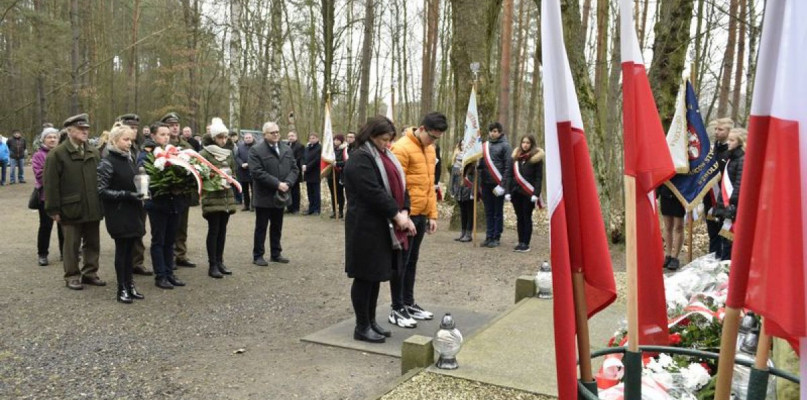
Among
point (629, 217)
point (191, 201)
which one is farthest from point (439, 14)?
point (629, 217)

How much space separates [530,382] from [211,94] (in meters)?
33.0

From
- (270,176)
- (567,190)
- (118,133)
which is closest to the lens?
(567,190)

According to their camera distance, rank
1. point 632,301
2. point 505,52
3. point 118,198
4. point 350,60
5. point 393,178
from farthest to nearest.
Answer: point 350,60
point 505,52
point 118,198
point 393,178
point 632,301

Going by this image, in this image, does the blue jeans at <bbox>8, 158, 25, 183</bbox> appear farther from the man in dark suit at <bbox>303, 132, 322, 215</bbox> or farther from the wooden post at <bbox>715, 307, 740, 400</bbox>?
the wooden post at <bbox>715, 307, 740, 400</bbox>

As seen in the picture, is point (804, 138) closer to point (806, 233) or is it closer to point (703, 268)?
point (806, 233)

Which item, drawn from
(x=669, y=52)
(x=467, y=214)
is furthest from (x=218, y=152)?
(x=669, y=52)

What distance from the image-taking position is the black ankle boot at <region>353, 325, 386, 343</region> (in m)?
5.93

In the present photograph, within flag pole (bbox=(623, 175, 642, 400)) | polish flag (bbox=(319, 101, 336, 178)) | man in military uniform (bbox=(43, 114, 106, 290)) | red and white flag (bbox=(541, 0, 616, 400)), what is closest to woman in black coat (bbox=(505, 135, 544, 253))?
polish flag (bbox=(319, 101, 336, 178))

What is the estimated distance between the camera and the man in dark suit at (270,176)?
29.4 ft

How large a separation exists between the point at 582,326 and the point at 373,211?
3698mm

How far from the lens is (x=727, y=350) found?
1673mm

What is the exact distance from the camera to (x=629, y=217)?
191 centimetres

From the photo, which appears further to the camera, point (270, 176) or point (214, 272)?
point (270, 176)

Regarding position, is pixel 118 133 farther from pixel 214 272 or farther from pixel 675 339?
pixel 675 339
